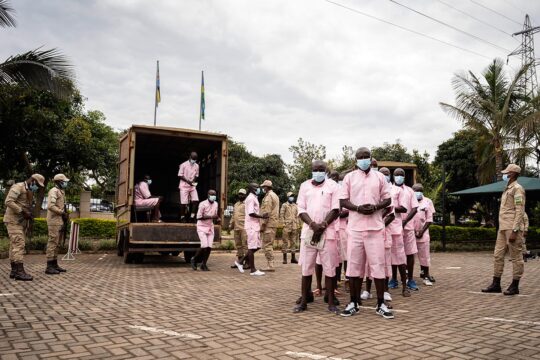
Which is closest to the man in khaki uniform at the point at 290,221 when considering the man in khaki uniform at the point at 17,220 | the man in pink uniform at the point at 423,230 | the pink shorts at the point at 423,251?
the man in pink uniform at the point at 423,230

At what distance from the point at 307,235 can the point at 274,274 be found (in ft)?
13.8

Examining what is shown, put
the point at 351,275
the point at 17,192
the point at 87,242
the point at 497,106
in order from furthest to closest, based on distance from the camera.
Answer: the point at 497,106 < the point at 87,242 < the point at 17,192 < the point at 351,275

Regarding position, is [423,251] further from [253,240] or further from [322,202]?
[253,240]

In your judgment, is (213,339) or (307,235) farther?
(307,235)

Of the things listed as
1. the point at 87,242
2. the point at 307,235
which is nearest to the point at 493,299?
the point at 307,235

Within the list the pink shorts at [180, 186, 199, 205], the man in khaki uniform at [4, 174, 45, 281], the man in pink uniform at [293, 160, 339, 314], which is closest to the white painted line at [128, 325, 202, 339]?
the man in pink uniform at [293, 160, 339, 314]

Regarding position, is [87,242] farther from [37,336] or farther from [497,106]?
[497,106]

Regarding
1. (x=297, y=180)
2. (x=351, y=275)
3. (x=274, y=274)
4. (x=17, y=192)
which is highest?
(x=297, y=180)

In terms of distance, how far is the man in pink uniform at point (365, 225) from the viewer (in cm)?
521

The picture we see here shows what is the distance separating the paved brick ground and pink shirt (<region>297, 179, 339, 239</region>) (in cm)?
115

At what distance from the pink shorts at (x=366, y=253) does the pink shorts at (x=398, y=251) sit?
167cm

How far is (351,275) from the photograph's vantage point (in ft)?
17.4

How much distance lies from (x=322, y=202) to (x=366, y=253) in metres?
0.85

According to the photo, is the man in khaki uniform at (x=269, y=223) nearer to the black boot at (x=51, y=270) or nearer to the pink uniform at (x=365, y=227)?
the black boot at (x=51, y=270)
